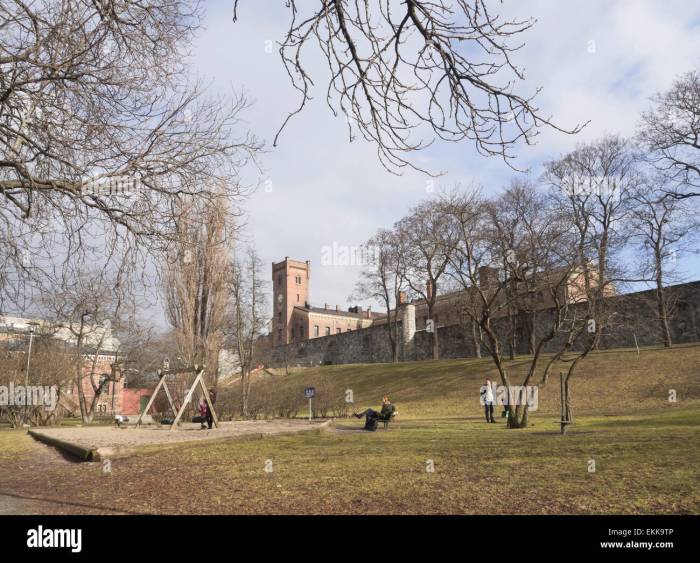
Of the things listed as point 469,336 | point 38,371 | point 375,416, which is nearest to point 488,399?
point 375,416

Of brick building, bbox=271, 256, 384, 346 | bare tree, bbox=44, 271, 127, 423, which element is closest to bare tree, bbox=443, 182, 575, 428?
bare tree, bbox=44, 271, 127, 423

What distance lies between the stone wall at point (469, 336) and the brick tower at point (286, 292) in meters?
11.9

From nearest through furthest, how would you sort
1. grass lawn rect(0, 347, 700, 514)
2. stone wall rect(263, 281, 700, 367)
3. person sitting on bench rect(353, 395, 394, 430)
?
grass lawn rect(0, 347, 700, 514), person sitting on bench rect(353, 395, 394, 430), stone wall rect(263, 281, 700, 367)

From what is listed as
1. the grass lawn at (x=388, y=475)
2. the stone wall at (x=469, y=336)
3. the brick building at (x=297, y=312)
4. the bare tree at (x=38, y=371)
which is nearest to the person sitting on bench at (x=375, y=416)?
the grass lawn at (x=388, y=475)

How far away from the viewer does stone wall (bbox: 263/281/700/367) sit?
34969 mm

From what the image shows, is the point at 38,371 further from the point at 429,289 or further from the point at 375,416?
the point at 429,289

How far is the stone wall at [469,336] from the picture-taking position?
35.0m

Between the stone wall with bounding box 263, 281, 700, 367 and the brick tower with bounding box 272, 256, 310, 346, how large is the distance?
1191cm

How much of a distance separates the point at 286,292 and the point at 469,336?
47.5 metres

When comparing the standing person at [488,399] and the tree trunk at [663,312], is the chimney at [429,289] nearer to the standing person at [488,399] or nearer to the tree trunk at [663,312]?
the tree trunk at [663,312]

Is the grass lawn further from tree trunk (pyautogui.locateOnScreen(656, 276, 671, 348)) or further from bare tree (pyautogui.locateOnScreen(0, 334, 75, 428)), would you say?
tree trunk (pyautogui.locateOnScreen(656, 276, 671, 348))

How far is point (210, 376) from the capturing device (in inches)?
1107

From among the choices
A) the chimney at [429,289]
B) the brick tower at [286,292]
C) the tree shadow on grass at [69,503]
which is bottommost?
the tree shadow on grass at [69,503]

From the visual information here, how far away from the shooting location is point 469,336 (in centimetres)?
4712
